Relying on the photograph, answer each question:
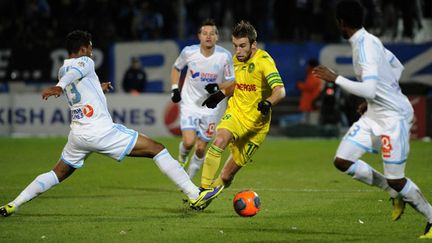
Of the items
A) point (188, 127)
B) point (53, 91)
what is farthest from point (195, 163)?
point (53, 91)

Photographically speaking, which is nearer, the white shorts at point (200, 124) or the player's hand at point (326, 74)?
the player's hand at point (326, 74)

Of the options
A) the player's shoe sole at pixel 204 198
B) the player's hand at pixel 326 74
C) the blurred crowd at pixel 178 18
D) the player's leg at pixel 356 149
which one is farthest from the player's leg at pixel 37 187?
the blurred crowd at pixel 178 18

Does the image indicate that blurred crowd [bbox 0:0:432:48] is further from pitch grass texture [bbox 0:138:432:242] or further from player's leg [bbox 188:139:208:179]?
player's leg [bbox 188:139:208:179]

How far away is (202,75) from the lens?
46.0 ft

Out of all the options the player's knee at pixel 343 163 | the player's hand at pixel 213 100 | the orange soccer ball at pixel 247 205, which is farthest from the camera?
the player's hand at pixel 213 100

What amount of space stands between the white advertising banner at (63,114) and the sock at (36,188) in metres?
13.5

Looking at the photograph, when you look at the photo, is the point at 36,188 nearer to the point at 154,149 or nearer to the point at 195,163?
the point at 154,149

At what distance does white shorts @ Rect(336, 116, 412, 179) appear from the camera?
8.66m

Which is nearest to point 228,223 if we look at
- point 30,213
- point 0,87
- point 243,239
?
point 243,239

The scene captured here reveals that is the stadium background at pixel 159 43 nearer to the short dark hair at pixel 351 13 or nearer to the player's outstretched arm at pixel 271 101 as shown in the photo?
the player's outstretched arm at pixel 271 101

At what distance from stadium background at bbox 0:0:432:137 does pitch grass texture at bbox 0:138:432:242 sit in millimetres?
6129

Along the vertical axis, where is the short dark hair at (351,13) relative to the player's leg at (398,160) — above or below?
above

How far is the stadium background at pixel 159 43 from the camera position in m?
24.3

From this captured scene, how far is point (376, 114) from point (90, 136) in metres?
3.26
